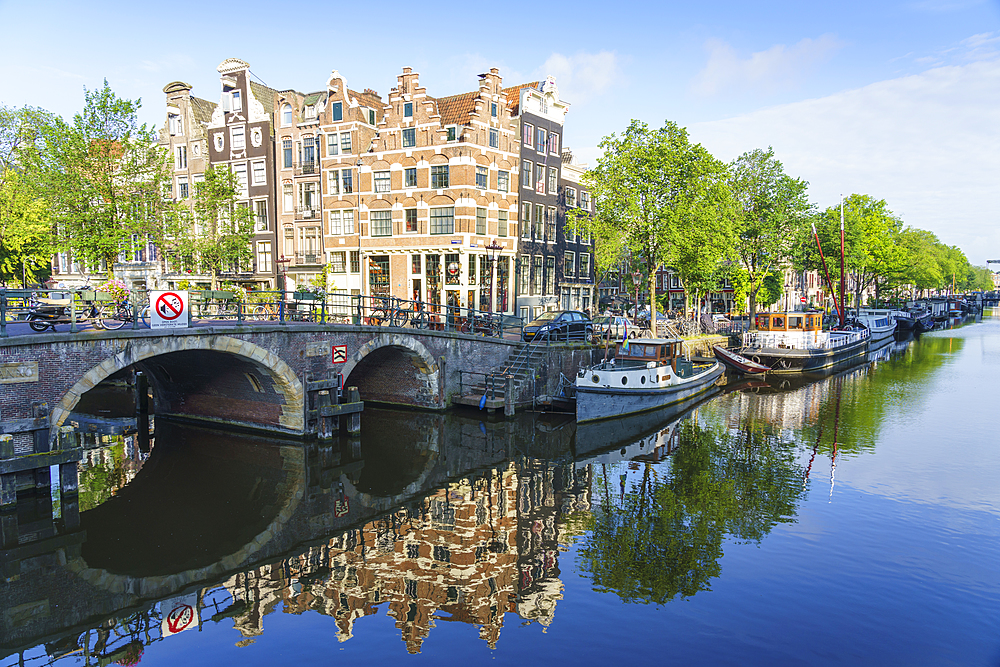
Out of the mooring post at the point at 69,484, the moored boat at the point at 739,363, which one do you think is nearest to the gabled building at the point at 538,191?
the moored boat at the point at 739,363

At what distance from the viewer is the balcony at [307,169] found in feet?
152

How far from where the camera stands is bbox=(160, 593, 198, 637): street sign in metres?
11.3

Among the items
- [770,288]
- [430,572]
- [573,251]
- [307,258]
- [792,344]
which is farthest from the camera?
[770,288]

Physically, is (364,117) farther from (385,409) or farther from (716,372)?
(716,372)

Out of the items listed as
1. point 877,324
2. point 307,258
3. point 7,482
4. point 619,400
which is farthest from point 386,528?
point 877,324

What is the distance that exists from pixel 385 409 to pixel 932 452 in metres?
22.8

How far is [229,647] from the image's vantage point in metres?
10.7

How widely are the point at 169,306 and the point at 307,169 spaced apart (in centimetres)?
3057

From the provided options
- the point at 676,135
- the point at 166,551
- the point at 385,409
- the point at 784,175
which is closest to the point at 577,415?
the point at 385,409

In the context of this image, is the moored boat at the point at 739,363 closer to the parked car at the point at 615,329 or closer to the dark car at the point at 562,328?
the parked car at the point at 615,329

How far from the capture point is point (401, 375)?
28.9 metres

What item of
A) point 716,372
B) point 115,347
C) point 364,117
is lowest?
point 716,372

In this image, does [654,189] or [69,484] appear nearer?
[69,484]

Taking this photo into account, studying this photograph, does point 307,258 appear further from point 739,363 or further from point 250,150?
point 739,363
